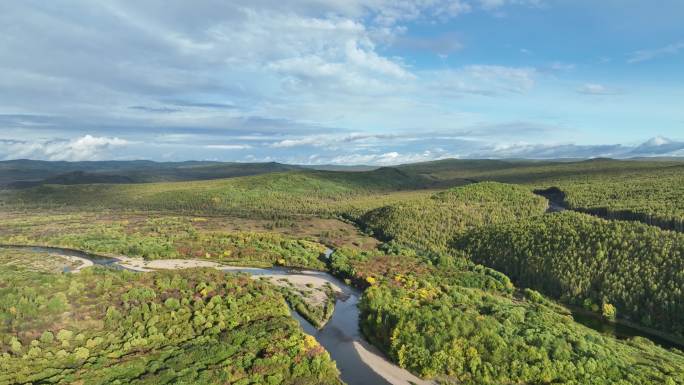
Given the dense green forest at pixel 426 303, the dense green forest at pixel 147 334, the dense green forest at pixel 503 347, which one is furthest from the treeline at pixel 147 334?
the dense green forest at pixel 503 347

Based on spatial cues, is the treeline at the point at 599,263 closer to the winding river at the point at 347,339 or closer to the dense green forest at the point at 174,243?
the winding river at the point at 347,339

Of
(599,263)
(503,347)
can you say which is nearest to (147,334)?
(503,347)

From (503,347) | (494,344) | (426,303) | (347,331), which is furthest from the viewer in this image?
(426,303)

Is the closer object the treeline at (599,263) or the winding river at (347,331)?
the winding river at (347,331)

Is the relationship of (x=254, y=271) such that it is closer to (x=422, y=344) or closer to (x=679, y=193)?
(x=422, y=344)

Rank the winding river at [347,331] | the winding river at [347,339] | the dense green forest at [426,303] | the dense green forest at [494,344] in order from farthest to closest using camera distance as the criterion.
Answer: the winding river at [347,331] → the winding river at [347,339] → the dense green forest at [426,303] → the dense green forest at [494,344]

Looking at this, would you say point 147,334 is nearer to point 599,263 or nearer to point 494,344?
point 494,344

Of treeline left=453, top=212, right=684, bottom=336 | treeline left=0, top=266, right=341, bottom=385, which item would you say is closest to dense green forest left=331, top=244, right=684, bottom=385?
treeline left=453, top=212, right=684, bottom=336

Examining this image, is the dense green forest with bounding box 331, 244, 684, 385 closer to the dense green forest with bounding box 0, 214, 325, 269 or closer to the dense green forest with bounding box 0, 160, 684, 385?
the dense green forest with bounding box 0, 160, 684, 385
